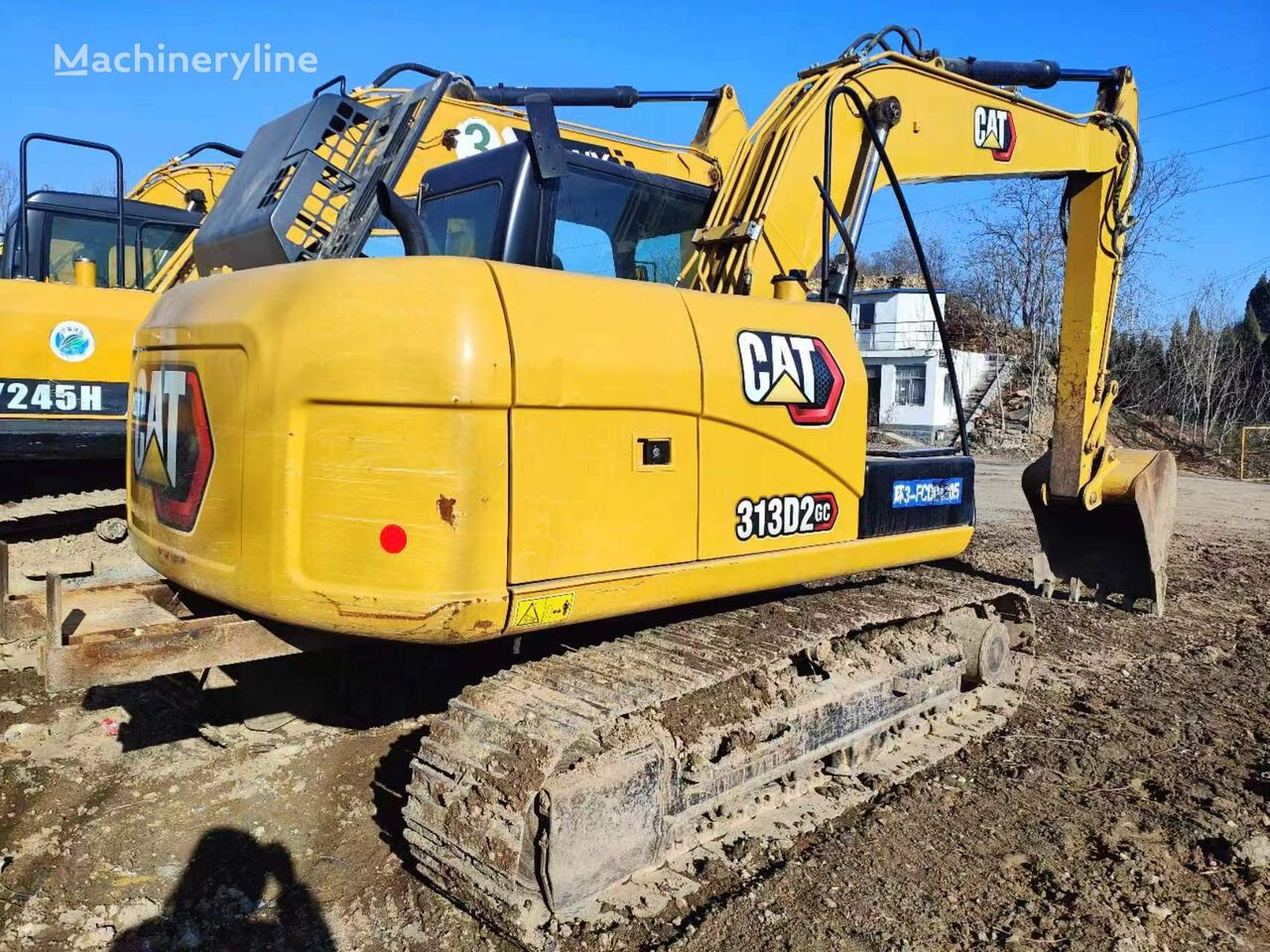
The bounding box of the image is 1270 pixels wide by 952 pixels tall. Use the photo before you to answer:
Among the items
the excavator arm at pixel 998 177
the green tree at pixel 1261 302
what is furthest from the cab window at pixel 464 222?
the green tree at pixel 1261 302

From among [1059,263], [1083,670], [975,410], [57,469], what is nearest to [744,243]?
[1083,670]

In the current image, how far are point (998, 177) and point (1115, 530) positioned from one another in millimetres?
2830

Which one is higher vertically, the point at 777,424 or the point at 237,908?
the point at 777,424

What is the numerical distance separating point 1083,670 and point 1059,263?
29.6 m

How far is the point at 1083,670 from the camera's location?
5926 millimetres

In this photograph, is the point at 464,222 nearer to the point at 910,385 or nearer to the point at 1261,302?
the point at 910,385

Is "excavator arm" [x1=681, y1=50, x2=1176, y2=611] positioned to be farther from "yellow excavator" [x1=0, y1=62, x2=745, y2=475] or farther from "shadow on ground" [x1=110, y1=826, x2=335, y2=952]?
"shadow on ground" [x1=110, y1=826, x2=335, y2=952]

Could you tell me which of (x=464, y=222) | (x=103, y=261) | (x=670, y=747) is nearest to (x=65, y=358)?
(x=103, y=261)

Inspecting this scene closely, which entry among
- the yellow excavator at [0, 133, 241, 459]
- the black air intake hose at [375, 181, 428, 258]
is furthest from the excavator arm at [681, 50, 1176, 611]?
the yellow excavator at [0, 133, 241, 459]

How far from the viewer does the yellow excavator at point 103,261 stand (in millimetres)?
6312

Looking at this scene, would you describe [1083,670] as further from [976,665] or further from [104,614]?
[104,614]

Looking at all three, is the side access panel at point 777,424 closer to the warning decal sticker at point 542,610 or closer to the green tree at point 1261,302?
the warning decal sticker at point 542,610

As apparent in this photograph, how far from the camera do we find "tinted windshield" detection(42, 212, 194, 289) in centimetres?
765

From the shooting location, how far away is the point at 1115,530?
726 cm
